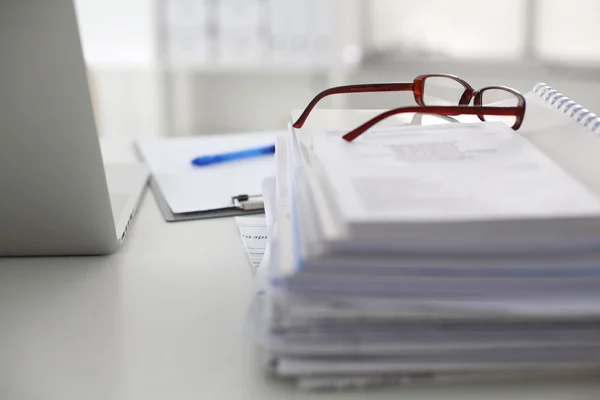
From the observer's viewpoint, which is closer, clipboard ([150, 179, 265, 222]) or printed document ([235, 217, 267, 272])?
printed document ([235, 217, 267, 272])

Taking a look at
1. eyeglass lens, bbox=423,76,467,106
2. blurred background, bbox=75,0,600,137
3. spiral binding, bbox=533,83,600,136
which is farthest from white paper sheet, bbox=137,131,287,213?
blurred background, bbox=75,0,600,137

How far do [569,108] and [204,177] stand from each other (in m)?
0.48

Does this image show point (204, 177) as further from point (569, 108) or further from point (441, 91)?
point (569, 108)

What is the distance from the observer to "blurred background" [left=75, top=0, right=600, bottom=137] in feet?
9.13

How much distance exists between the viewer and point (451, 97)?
2.43 feet

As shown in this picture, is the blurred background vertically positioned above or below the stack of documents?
below

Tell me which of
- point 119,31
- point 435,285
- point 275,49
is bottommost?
point 275,49

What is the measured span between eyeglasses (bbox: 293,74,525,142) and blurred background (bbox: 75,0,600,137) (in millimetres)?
2089

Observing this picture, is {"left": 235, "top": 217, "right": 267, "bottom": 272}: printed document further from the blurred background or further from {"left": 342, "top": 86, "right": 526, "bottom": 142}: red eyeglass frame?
the blurred background

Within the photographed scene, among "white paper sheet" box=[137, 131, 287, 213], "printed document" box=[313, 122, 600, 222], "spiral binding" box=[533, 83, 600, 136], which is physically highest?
"spiral binding" box=[533, 83, 600, 136]

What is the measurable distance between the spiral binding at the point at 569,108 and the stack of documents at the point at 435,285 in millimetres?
118

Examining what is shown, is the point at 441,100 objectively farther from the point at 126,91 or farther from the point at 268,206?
the point at 126,91

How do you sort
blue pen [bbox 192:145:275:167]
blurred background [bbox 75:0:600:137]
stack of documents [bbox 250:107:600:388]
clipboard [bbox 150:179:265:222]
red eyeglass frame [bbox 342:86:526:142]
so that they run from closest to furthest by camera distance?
stack of documents [bbox 250:107:600:388], red eyeglass frame [bbox 342:86:526:142], clipboard [bbox 150:179:265:222], blue pen [bbox 192:145:275:167], blurred background [bbox 75:0:600:137]

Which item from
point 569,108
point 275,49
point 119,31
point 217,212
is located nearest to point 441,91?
point 569,108
